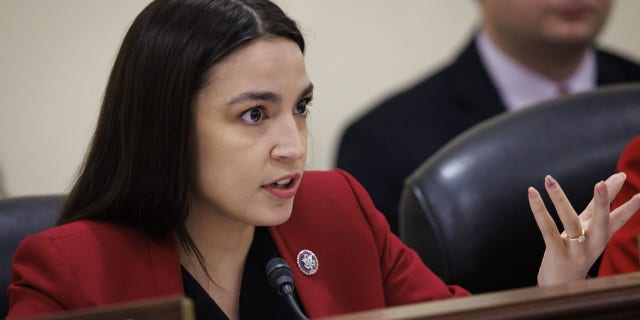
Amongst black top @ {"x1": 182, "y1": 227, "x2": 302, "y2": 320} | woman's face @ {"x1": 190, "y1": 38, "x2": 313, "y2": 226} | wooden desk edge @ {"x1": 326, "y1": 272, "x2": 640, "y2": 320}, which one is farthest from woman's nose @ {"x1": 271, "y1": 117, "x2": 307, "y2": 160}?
wooden desk edge @ {"x1": 326, "y1": 272, "x2": 640, "y2": 320}

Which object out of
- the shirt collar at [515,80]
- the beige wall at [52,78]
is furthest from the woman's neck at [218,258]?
the shirt collar at [515,80]

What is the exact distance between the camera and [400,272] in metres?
1.89

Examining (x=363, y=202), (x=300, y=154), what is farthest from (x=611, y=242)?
(x=300, y=154)

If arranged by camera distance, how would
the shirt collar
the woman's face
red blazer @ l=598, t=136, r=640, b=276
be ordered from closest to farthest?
the woman's face
red blazer @ l=598, t=136, r=640, b=276
the shirt collar

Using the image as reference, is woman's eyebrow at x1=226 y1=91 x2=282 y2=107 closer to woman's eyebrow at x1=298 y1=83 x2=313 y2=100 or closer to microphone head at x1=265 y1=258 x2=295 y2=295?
woman's eyebrow at x1=298 y1=83 x2=313 y2=100

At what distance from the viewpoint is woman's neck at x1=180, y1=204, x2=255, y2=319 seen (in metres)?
1.70

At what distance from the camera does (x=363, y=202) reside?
75.7 inches

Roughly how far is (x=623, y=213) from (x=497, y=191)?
1.28ft

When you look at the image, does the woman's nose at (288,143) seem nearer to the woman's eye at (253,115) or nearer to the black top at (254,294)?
the woman's eye at (253,115)

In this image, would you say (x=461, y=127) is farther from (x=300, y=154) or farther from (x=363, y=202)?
(x=300, y=154)

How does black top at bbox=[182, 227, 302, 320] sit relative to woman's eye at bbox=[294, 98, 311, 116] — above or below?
below

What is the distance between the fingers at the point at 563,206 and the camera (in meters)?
1.62

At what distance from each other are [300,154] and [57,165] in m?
1.75

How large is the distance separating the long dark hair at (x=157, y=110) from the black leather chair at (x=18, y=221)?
0.15 m
